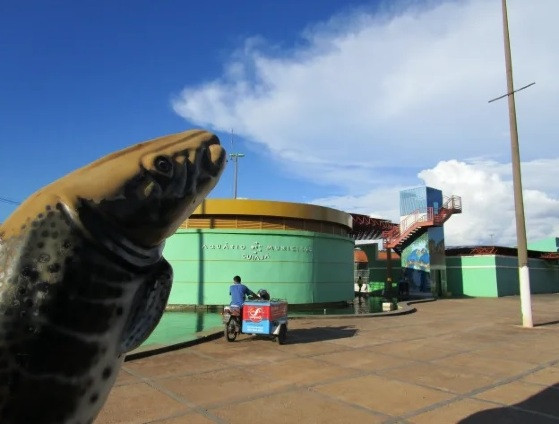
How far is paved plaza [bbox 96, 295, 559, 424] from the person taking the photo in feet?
17.1

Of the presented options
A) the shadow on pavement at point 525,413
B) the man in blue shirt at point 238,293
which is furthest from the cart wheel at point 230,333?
the shadow on pavement at point 525,413

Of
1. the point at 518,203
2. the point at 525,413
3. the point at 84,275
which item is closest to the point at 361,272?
the point at 518,203

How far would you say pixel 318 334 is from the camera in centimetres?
1120

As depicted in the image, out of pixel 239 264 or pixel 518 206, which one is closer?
pixel 518 206

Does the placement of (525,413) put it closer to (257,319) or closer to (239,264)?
(257,319)

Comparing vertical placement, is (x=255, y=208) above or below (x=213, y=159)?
above

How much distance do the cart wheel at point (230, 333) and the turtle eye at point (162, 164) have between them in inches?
349

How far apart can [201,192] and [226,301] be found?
16.3 metres

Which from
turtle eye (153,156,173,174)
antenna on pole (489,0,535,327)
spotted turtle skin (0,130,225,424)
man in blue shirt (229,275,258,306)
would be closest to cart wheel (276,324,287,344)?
man in blue shirt (229,275,258,306)

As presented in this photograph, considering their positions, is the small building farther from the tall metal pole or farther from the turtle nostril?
the turtle nostril

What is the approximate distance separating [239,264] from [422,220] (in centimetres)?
1488

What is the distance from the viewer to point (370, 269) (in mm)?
32906

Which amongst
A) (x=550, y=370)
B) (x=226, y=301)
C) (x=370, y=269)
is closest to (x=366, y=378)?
(x=550, y=370)

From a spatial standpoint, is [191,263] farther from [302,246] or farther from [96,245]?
[96,245]
